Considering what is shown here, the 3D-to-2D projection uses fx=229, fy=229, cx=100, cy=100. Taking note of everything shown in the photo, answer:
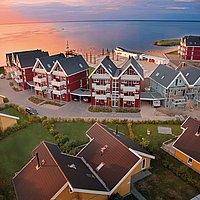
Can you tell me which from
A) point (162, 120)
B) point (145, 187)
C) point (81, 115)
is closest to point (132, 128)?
point (162, 120)

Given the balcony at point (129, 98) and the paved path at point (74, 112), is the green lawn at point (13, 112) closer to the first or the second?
the paved path at point (74, 112)

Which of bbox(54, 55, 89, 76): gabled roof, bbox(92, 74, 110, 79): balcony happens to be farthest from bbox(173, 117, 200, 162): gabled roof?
bbox(54, 55, 89, 76): gabled roof

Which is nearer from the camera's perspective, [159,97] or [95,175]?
[95,175]

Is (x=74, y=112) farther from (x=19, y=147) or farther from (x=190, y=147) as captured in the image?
(x=190, y=147)

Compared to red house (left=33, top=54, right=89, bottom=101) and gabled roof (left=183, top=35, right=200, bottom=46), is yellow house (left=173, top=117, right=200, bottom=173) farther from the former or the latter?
gabled roof (left=183, top=35, right=200, bottom=46)

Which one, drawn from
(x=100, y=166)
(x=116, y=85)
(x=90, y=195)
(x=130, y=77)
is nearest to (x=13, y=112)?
(x=116, y=85)

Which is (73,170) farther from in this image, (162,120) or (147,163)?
(162,120)
